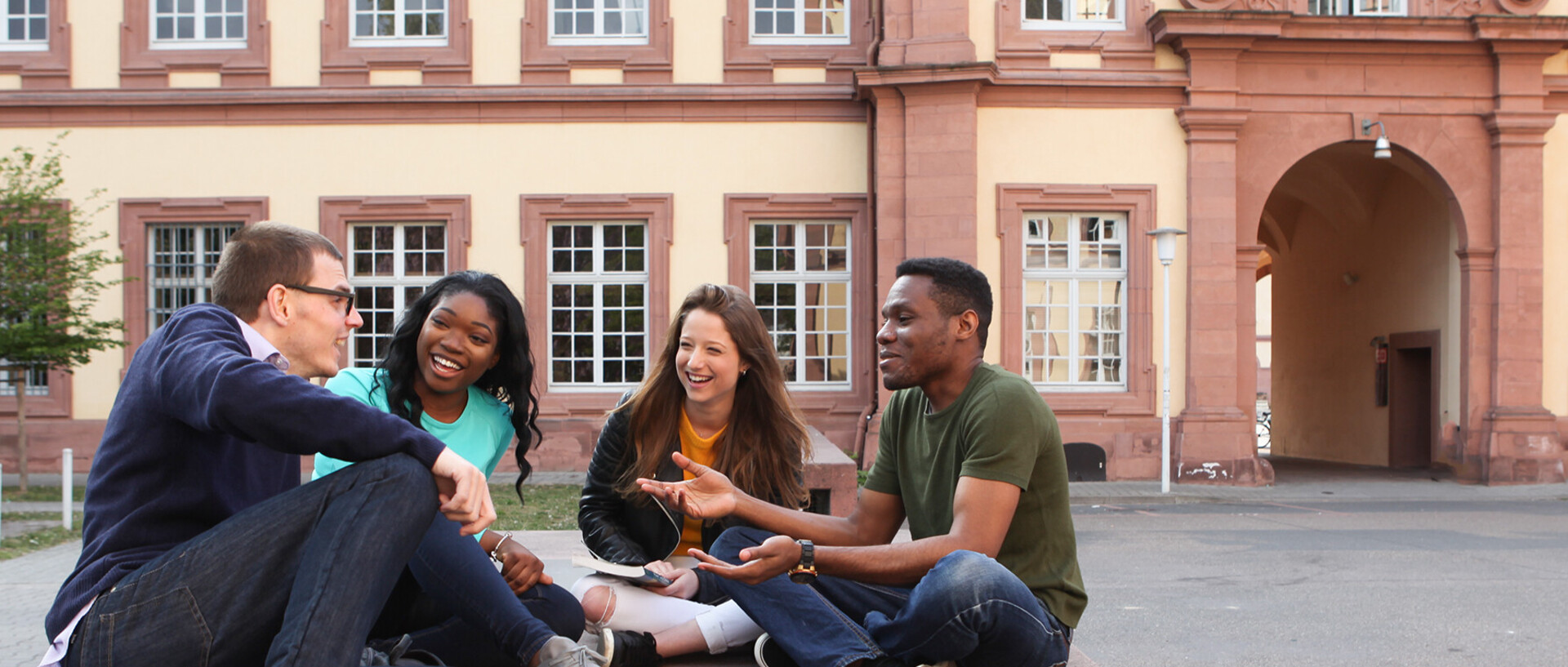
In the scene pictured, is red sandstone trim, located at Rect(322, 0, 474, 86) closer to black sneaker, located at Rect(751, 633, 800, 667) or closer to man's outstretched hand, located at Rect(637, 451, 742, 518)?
man's outstretched hand, located at Rect(637, 451, 742, 518)

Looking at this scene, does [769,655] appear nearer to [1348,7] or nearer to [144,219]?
[144,219]

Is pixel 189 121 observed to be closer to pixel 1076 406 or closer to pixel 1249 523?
pixel 1076 406

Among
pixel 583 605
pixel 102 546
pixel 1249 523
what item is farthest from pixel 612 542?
pixel 1249 523

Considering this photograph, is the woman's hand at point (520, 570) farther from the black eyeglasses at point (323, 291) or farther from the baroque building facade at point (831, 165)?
the baroque building facade at point (831, 165)

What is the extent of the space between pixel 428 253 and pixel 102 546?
13.0m

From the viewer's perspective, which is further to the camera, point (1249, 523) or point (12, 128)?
point (12, 128)

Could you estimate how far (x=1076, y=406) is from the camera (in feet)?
46.2

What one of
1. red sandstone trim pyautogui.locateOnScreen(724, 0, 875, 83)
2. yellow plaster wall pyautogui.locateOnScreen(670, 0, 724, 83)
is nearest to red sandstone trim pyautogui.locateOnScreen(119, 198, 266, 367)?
yellow plaster wall pyautogui.locateOnScreen(670, 0, 724, 83)

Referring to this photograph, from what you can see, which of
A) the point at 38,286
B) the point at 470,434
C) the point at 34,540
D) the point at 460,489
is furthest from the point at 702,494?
the point at 38,286

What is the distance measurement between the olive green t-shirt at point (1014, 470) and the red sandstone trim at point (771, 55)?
11795mm

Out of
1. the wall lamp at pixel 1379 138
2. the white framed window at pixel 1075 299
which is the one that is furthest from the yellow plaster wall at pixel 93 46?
the wall lamp at pixel 1379 138

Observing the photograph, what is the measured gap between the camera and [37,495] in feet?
40.4

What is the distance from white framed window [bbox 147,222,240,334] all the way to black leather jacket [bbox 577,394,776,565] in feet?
42.9

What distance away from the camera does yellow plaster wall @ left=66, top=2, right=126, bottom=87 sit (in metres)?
14.6
